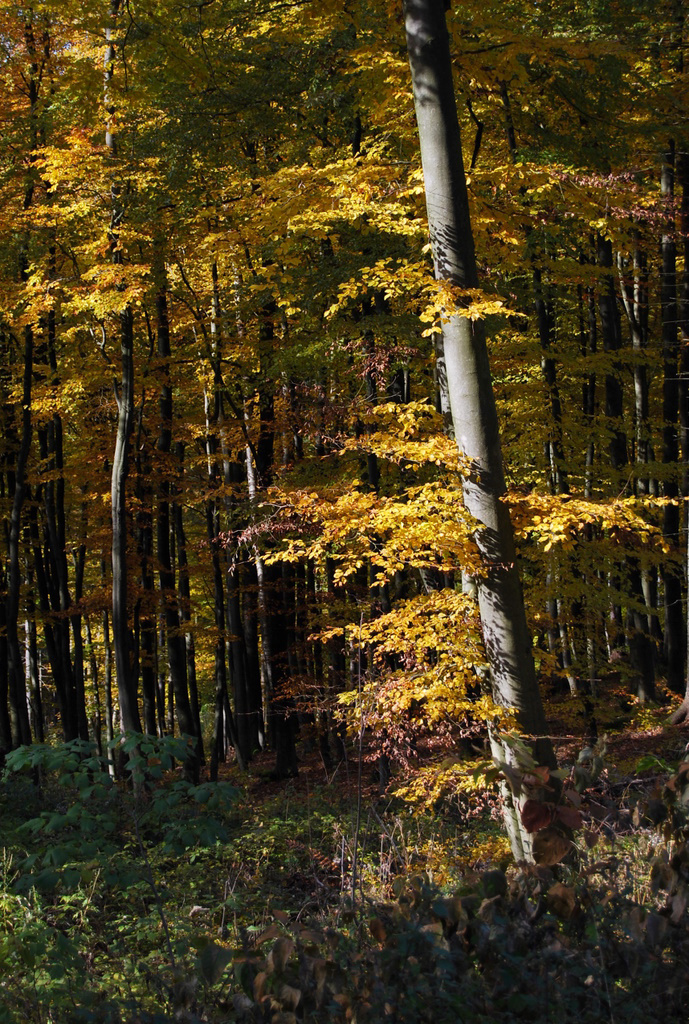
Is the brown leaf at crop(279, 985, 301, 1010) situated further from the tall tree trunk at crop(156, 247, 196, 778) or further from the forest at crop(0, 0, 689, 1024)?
the tall tree trunk at crop(156, 247, 196, 778)

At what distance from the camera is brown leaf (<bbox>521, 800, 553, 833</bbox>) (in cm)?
234

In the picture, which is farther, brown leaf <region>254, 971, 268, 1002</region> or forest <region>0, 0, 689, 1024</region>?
forest <region>0, 0, 689, 1024</region>

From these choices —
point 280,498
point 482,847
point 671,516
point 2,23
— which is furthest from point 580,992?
point 2,23

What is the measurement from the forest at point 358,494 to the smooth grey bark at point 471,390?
0.09ft

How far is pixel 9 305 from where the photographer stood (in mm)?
13422

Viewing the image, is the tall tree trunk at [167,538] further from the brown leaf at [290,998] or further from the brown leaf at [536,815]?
the brown leaf at [290,998]

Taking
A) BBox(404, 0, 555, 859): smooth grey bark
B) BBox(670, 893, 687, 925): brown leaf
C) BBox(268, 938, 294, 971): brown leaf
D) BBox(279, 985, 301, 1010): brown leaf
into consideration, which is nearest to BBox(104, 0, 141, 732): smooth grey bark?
BBox(404, 0, 555, 859): smooth grey bark

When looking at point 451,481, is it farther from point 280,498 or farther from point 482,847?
point 482,847

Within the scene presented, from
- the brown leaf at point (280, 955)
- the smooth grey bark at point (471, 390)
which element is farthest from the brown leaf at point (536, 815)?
the smooth grey bark at point (471, 390)

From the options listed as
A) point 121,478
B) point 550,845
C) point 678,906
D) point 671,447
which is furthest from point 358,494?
point 671,447

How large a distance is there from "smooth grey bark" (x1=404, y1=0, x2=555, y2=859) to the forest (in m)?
0.03

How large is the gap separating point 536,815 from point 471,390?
4832 millimetres

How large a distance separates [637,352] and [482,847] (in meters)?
10.0

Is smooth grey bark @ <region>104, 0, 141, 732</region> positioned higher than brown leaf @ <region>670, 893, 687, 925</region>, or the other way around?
smooth grey bark @ <region>104, 0, 141, 732</region>
